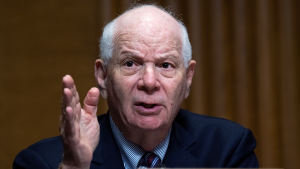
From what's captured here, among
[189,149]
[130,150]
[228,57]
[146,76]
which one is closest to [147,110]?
[146,76]

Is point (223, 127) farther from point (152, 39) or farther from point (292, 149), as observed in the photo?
point (292, 149)

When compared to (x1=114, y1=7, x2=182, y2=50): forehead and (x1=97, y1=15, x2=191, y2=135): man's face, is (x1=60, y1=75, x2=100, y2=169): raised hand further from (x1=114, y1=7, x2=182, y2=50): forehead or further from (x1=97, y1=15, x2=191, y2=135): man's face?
(x1=114, y1=7, x2=182, y2=50): forehead

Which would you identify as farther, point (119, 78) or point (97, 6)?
point (97, 6)

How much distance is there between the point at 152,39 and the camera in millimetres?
1549

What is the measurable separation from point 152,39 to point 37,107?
5.72 ft

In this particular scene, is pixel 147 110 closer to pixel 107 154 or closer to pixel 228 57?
pixel 107 154

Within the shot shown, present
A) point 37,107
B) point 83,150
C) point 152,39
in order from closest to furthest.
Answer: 1. point 83,150
2. point 152,39
3. point 37,107

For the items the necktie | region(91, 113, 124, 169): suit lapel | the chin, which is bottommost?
the necktie

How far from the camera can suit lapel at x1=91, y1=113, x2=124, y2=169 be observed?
154cm

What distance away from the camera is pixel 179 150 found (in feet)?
5.56

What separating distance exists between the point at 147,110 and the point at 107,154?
0.32 metres

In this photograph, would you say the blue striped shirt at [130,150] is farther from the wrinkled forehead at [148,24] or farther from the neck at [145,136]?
the wrinkled forehead at [148,24]

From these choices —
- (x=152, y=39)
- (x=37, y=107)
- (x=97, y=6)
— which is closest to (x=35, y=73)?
(x=37, y=107)

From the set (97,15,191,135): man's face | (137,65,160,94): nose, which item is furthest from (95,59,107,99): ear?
(137,65,160,94): nose
